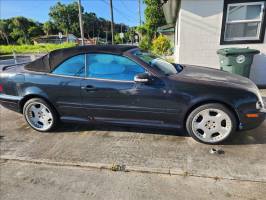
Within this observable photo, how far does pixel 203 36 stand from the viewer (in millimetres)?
6258

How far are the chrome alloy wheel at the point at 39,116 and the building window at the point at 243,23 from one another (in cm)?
518

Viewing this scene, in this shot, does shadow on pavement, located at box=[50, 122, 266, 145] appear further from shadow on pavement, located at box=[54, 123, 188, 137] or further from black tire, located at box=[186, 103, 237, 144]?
black tire, located at box=[186, 103, 237, 144]

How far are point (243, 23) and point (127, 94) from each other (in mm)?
4748

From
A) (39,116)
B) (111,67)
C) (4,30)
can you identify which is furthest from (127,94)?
(4,30)

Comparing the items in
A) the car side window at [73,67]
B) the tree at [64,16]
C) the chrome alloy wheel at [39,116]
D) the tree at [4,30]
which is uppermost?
the tree at [64,16]

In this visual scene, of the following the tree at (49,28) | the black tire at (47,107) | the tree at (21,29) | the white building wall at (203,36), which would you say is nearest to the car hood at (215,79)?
the black tire at (47,107)

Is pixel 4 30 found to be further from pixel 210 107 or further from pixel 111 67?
pixel 210 107

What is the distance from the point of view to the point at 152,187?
231 centimetres

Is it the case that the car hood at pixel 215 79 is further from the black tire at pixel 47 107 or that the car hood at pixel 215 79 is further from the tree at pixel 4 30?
the tree at pixel 4 30

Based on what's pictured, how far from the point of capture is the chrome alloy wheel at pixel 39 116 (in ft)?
12.0

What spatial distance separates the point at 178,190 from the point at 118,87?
1603 millimetres

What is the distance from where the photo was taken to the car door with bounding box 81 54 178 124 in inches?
121

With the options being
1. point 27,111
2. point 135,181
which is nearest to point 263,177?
point 135,181

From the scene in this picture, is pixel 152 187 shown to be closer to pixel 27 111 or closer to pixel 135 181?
pixel 135 181
